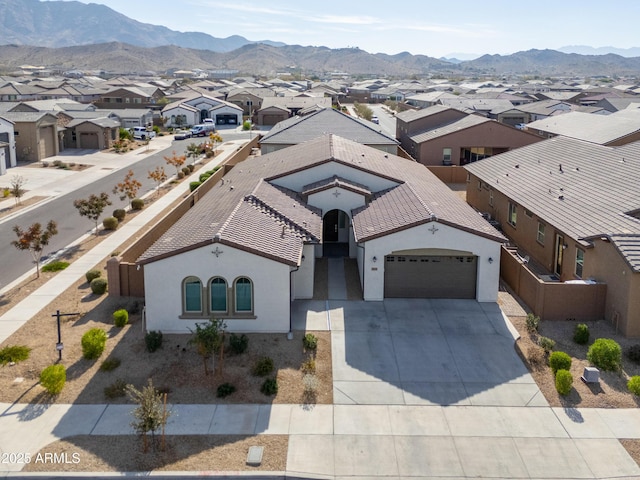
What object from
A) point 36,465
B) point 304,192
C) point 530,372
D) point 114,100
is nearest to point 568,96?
point 114,100

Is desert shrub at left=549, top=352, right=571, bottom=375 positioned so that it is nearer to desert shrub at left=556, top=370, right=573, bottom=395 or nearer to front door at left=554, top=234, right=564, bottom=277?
desert shrub at left=556, top=370, right=573, bottom=395

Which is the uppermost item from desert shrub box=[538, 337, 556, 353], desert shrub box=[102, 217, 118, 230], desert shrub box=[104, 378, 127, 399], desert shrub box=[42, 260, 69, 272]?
desert shrub box=[102, 217, 118, 230]

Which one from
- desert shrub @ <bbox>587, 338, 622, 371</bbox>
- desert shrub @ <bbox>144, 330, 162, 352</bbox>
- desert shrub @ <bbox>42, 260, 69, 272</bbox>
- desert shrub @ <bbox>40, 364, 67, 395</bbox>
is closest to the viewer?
desert shrub @ <bbox>40, 364, 67, 395</bbox>

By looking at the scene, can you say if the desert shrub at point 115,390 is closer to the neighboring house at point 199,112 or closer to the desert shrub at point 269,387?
the desert shrub at point 269,387

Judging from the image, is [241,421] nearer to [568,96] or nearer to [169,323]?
[169,323]

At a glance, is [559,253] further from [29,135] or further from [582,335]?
[29,135]

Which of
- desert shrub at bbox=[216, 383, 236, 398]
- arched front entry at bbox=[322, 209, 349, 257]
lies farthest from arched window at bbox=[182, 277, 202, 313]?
arched front entry at bbox=[322, 209, 349, 257]

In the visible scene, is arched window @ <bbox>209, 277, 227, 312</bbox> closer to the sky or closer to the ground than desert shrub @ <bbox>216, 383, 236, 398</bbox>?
closer to the sky

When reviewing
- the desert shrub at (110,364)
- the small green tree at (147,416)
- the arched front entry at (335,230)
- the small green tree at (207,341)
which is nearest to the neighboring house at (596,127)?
the arched front entry at (335,230)
